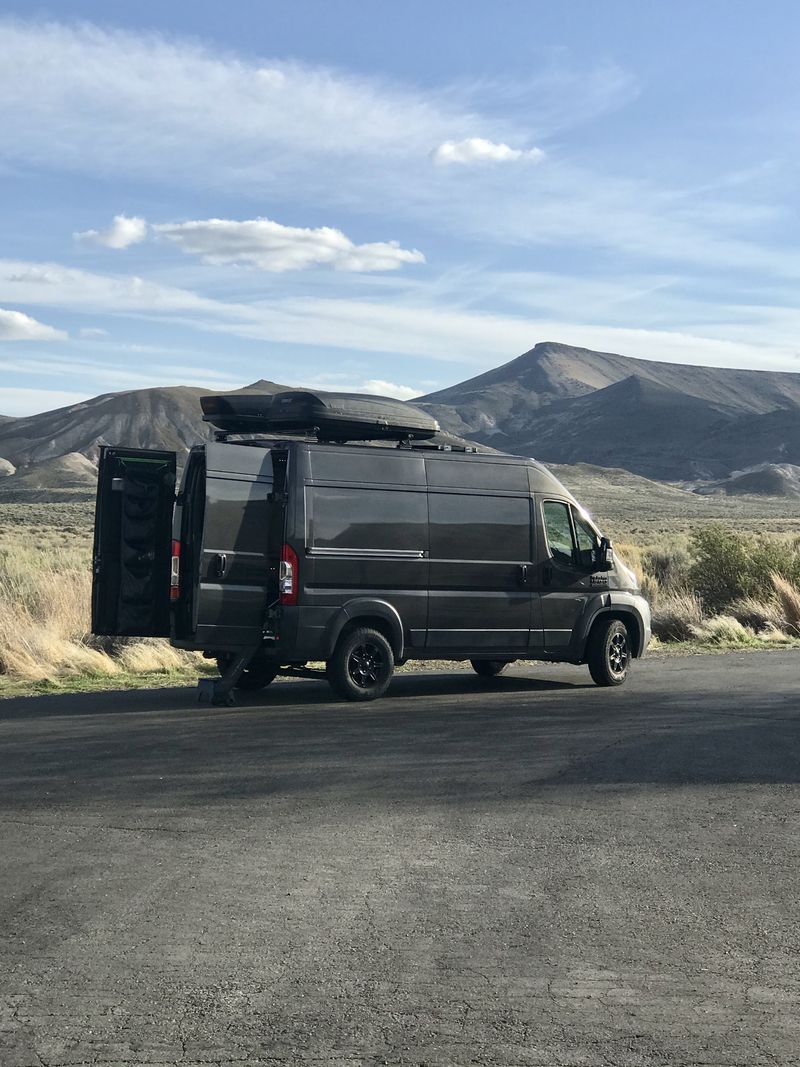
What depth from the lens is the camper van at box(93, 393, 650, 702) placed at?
12.6m

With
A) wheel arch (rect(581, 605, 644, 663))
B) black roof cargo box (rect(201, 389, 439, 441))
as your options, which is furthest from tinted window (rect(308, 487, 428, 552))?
wheel arch (rect(581, 605, 644, 663))

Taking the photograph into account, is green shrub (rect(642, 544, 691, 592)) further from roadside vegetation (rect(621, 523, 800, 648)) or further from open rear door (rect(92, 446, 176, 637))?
open rear door (rect(92, 446, 176, 637))

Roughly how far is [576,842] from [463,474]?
6.76 meters

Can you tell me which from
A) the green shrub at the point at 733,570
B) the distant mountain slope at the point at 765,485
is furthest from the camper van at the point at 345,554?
the distant mountain slope at the point at 765,485

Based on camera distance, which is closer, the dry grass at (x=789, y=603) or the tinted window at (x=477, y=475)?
the tinted window at (x=477, y=475)

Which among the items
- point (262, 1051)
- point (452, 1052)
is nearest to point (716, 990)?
point (452, 1052)

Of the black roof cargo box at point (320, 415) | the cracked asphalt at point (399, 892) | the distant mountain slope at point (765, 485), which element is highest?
the distant mountain slope at point (765, 485)

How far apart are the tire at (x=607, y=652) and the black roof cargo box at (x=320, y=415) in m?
2.95

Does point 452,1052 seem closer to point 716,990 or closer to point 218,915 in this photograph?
point 716,990

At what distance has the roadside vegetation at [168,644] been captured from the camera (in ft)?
52.4

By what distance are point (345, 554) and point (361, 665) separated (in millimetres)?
1125

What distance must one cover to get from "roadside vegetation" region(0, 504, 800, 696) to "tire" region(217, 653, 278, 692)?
4.32 ft

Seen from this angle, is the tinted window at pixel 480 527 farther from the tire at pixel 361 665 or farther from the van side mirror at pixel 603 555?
the tire at pixel 361 665

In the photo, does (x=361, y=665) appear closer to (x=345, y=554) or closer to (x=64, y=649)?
(x=345, y=554)
